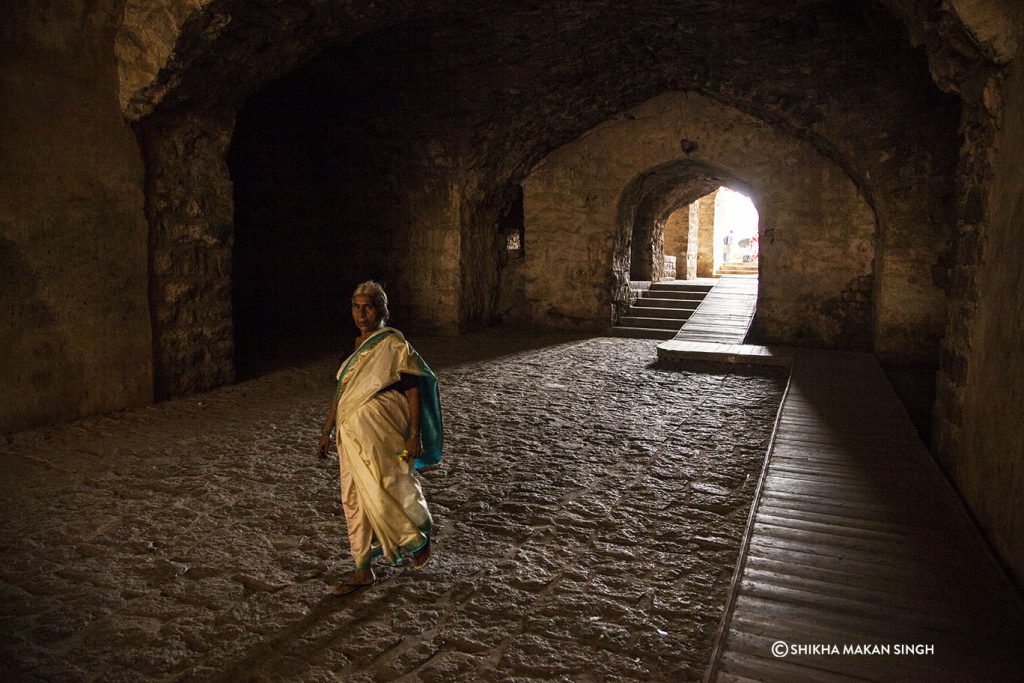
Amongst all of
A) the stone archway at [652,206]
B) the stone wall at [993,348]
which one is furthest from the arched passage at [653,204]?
the stone wall at [993,348]

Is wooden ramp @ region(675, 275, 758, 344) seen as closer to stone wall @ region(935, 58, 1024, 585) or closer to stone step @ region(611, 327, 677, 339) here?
stone step @ region(611, 327, 677, 339)

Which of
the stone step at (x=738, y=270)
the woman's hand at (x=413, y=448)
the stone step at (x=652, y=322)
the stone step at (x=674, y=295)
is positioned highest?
the stone step at (x=738, y=270)

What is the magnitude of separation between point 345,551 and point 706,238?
1794cm

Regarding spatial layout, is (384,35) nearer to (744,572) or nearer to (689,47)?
(689,47)

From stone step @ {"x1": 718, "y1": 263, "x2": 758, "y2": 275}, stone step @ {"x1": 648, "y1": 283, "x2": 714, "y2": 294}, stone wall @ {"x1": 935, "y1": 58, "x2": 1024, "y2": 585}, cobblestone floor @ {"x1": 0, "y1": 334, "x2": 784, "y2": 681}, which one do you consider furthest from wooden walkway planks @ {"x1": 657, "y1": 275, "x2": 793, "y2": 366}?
stone step @ {"x1": 718, "y1": 263, "x2": 758, "y2": 275}

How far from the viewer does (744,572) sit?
2.68m

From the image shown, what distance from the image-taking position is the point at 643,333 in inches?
429

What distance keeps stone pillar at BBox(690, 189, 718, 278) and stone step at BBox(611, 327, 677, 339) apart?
874 cm

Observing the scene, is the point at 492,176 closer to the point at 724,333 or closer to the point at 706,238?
the point at 724,333

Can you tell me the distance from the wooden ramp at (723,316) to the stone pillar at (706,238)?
6150 mm

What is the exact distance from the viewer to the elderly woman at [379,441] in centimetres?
254

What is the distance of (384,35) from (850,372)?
278 inches

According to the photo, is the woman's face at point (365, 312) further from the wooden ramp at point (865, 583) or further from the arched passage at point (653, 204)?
the arched passage at point (653, 204)

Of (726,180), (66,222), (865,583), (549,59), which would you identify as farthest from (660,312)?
(865,583)
